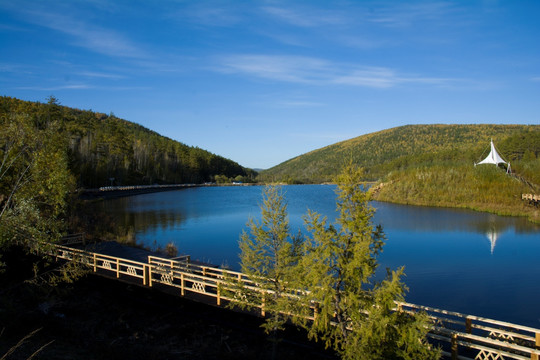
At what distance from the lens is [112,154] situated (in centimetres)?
9319

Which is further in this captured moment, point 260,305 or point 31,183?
point 31,183

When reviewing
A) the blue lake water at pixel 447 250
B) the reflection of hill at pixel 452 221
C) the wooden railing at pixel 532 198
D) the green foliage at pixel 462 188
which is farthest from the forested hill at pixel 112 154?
the wooden railing at pixel 532 198

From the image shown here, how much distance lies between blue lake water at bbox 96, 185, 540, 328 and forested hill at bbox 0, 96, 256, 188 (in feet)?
76.9

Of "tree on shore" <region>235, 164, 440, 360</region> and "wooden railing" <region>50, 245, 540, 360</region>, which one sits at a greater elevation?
"tree on shore" <region>235, 164, 440, 360</region>

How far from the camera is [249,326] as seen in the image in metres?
12.3

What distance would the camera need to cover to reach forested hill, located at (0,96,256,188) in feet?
221

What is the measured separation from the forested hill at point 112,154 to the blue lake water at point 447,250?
76.9 feet

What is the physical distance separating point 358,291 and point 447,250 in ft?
67.3

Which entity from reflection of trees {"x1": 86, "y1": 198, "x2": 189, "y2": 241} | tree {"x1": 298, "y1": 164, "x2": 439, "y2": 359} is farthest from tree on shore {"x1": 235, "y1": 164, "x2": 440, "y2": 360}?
reflection of trees {"x1": 86, "y1": 198, "x2": 189, "y2": 241}

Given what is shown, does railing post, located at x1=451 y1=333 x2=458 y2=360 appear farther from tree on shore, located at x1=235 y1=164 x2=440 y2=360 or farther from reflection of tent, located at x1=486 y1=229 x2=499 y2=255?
reflection of tent, located at x1=486 y1=229 x2=499 y2=255

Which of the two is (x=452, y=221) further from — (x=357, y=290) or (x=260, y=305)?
(x=357, y=290)

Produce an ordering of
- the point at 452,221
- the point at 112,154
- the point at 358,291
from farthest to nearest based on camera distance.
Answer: the point at 112,154
the point at 452,221
the point at 358,291

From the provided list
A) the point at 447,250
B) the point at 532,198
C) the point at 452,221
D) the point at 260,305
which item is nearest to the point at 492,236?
the point at 447,250

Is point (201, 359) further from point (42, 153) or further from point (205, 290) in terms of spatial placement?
point (42, 153)
